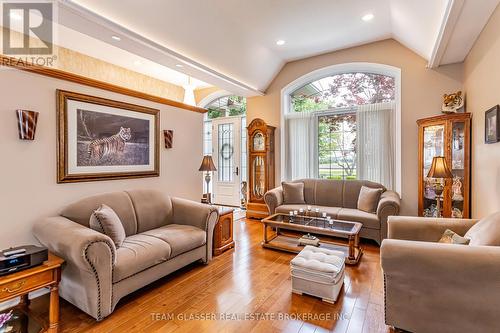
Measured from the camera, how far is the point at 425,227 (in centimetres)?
241

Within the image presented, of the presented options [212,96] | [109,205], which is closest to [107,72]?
[212,96]

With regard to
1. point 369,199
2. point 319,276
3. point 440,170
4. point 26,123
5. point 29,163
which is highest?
point 26,123

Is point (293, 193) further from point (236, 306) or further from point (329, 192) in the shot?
point (236, 306)

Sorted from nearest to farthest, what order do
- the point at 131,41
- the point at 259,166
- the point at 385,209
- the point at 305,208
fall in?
1. the point at 131,41
2. the point at 385,209
3. the point at 305,208
4. the point at 259,166

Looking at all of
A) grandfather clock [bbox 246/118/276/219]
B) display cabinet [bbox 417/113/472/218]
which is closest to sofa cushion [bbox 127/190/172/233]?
grandfather clock [bbox 246/118/276/219]

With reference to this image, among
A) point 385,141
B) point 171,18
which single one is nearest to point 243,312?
point 171,18

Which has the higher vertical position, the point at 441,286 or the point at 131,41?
the point at 131,41

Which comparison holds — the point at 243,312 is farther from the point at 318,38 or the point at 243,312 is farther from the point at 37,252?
the point at 318,38

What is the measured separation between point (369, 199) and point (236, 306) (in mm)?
2819

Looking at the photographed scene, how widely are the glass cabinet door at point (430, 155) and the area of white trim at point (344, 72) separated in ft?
1.63

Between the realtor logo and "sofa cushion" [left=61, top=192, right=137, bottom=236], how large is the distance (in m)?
2.06

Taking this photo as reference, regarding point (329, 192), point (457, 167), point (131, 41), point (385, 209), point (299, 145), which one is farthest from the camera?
point (299, 145)

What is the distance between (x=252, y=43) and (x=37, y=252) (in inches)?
161

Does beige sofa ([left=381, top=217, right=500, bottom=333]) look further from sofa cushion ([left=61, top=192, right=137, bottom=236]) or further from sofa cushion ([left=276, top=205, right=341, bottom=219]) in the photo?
sofa cushion ([left=61, top=192, right=137, bottom=236])
